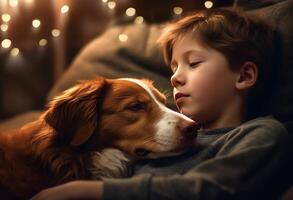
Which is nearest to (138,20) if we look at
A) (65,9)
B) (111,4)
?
(111,4)

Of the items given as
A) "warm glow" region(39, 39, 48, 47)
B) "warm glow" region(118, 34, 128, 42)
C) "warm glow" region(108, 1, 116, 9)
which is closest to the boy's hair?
"warm glow" region(118, 34, 128, 42)

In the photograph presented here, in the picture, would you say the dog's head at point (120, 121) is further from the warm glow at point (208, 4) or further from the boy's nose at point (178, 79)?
the warm glow at point (208, 4)

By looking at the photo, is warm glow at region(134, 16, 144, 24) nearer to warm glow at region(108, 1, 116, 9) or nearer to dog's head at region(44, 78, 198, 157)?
warm glow at region(108, 1, 116, 9)

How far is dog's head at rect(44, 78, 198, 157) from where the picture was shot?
1.38 m

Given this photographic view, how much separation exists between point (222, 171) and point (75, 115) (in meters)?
0.47

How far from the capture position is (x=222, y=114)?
1597 mm

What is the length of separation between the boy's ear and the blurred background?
94 centimetres

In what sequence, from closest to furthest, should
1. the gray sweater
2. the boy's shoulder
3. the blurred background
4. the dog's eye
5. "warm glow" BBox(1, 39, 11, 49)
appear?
the gray sweater < the boy's shoulder < the dog's eye < the blurred background < "warm glow" BBox(1, 39, 11, 49)

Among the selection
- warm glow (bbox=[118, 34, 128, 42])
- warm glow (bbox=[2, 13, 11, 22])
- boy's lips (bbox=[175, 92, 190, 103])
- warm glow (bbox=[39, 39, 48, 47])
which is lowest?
boy's lips (bbox=[175, 92, 190, 103])

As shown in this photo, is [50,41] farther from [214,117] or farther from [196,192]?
[196,192]

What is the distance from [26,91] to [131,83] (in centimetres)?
131

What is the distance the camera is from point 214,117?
1605mm

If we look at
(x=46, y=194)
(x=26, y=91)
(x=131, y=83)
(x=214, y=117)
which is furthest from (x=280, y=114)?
(x=26, y=91)

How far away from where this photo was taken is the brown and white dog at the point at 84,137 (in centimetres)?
134
